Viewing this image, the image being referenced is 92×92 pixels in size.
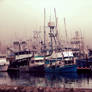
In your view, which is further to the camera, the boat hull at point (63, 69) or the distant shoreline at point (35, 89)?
the boat hull at point (63, 69)

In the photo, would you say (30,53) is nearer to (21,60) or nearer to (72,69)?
(21,60)

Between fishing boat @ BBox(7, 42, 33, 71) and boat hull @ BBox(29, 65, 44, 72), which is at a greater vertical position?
fishing boat @ BBox(7, 42, 33, 71)

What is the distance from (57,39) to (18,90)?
43.3m

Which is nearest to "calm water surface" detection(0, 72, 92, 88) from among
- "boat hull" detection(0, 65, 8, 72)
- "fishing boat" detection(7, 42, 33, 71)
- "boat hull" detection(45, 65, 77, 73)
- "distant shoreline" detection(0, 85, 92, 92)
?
"boat hull" detection(45, 65, 77, 73)

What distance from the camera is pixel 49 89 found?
16594 mm

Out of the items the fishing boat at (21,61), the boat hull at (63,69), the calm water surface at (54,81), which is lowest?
the calm water surface at (54,81)

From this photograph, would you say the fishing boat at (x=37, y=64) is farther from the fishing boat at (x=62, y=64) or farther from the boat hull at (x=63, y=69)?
the boat hull at (x=63, y=69)

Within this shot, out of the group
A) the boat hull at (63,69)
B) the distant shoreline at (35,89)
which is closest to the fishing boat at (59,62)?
the boat hull at (63,69)

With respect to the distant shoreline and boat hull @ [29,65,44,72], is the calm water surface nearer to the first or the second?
the distant shoreline

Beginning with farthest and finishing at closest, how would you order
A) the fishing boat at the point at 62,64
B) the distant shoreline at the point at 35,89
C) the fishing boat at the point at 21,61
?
the fishing boat at the point at 21,61
the fishing boat at the point at 62,64
the distant shoreline at the point at 35,89

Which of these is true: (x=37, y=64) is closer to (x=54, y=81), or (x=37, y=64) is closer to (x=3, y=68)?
(x=3, y=68)

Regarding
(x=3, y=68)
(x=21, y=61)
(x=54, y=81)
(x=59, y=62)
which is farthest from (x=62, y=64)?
(x=3, y=68)

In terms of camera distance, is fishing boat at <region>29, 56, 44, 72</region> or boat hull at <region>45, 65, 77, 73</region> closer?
boat hull at <region>45, 65, 77, 73</region>

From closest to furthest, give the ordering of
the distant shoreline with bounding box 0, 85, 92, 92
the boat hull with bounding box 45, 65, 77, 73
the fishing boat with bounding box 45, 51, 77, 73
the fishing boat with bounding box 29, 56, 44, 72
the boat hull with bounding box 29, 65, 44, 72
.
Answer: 1. the distant shoreline with bounding box 0, 85, 92, 92
2. the boat hull with bounding box 45, 65, 77, 73
3. the fishing boat with bounding box 45, 51, 77, 73
4. the boat hull with bounding box 29, 65, 44, 72
5. the fishing boat with bounding box 29, 56, 44, 72
